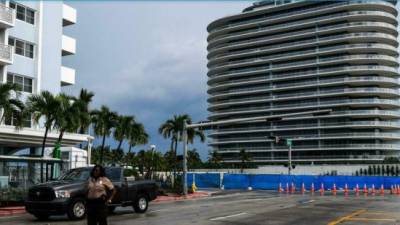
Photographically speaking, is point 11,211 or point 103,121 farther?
point 103,121

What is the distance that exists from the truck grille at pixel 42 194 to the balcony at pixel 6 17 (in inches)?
971

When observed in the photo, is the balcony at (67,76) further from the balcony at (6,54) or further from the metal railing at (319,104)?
the metal railing at (319,104)

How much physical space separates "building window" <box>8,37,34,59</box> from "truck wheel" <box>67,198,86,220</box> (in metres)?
26.9

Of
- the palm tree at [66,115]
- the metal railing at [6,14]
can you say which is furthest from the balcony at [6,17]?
the palm tree at [66,115]

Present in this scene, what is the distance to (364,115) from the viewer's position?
12494 centimetres

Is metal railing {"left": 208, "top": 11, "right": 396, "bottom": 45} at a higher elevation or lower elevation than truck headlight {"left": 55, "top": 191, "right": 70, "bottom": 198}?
higher

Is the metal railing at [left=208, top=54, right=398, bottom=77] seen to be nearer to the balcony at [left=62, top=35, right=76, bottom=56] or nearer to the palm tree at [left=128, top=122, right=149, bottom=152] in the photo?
the palm tree at [left=128, top=122, right=149, bottom=152]

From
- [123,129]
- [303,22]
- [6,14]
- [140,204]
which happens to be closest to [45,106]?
[6,14]

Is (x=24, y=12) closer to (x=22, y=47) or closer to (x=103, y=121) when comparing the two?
(x=22, y=47)

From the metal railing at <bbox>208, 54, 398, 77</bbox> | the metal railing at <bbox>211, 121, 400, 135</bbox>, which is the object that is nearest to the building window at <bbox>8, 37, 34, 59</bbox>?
the metal railing at <bbox>211, 121, 400, 135</bbox>

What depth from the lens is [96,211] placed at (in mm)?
12234

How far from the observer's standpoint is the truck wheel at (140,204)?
21.9 meters

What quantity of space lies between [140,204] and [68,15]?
31.7 metres

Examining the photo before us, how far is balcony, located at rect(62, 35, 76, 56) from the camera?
161ft
